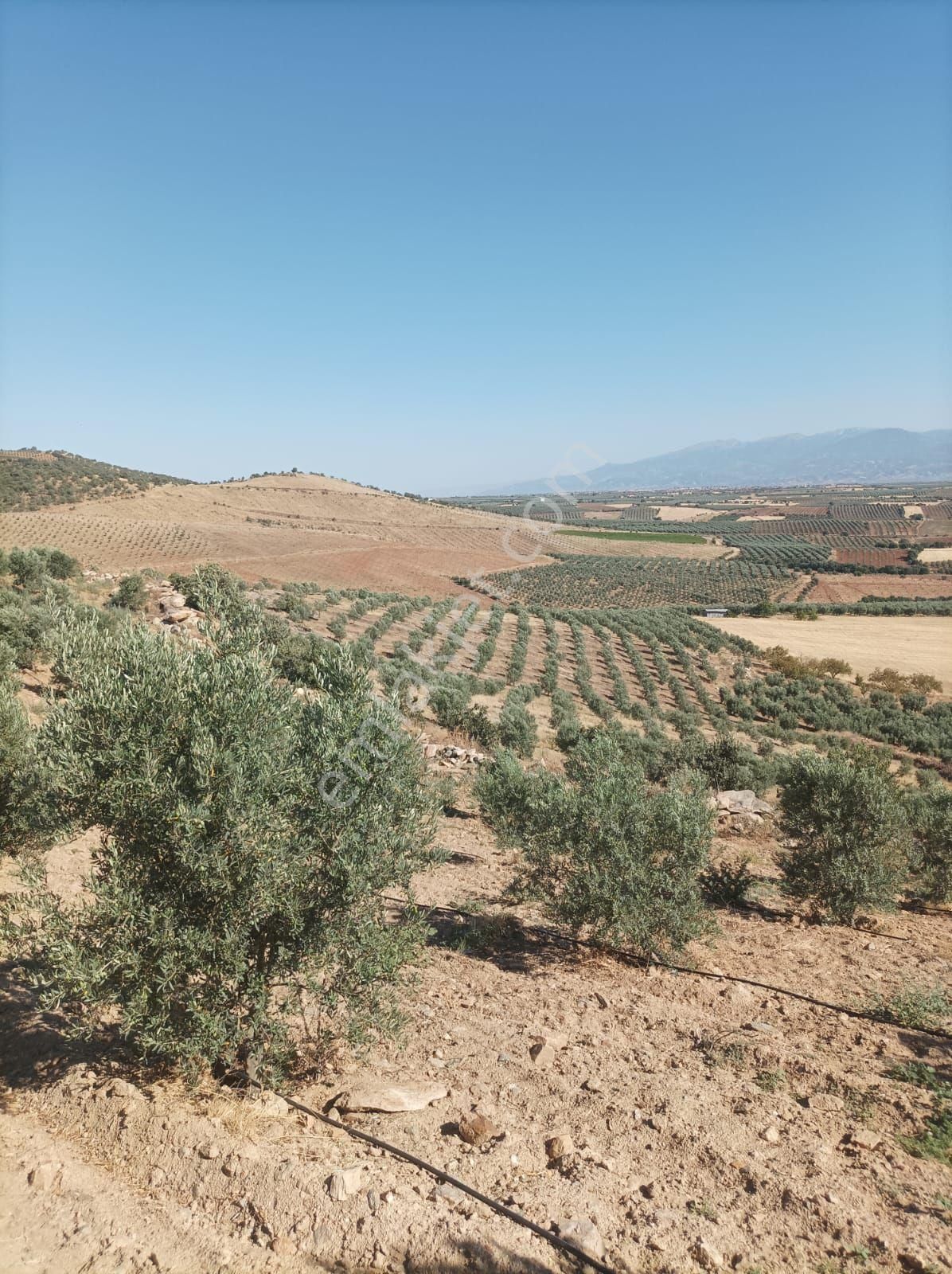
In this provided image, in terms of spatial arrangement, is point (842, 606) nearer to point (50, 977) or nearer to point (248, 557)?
point (248, 557)

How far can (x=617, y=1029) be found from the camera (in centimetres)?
820

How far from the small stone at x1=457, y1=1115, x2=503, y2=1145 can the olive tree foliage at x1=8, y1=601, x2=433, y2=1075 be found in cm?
113

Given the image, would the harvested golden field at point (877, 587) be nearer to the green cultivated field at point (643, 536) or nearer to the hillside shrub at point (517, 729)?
the green cultivated field at point (643, 536)

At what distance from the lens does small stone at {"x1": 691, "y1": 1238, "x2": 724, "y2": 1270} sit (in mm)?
4910

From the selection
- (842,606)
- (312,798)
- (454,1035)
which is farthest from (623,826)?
(842,606)

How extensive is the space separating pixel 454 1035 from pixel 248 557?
2086 inches

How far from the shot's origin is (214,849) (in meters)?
5.65

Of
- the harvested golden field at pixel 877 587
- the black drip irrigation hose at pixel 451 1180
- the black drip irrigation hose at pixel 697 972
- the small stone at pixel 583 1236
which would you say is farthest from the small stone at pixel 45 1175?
the harvested golden field at pixel 877 587

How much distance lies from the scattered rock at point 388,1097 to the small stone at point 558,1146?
124 cm

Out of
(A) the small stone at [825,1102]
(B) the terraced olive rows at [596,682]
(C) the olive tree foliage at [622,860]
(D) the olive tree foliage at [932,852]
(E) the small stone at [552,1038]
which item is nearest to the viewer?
(A) the small stone at [825,1102]

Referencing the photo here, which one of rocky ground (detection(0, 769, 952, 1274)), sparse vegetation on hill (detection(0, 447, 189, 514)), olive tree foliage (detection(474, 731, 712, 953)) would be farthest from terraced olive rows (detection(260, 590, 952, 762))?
sparse vegetation on hill (detection(0, 447, 189, 514))

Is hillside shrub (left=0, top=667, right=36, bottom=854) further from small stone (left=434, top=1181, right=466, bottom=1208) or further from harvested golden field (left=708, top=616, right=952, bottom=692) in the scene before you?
harvested golden field (left=708, top=616, right=952, bottom=692)

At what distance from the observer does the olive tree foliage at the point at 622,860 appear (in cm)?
972

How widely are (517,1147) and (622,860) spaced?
14.5ft
